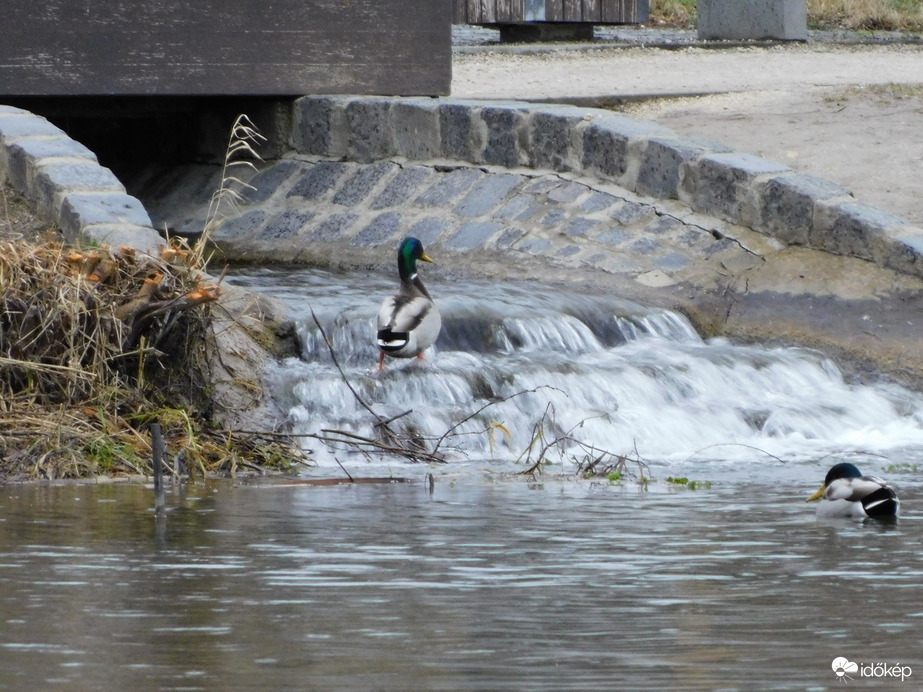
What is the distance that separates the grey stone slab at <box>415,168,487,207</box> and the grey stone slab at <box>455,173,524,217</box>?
0.08 m

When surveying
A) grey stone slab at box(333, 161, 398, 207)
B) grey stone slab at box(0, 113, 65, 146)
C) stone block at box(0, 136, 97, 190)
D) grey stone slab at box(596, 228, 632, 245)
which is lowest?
grey stone slab at box(596, 228, 632, 245)

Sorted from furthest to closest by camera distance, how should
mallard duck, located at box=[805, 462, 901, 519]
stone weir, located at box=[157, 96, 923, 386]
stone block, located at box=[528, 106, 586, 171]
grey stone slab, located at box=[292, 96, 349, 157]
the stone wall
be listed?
1. grey stone slab, located at box=[292, 96, 349, 157]
2. stone block, located at box=[528, 106, 586, 171]
3. the stone wall
4. stone weir, located at box=[157, 96, 923, 386]
5. mallard duck, located at box=[805, 462, 901, 519]

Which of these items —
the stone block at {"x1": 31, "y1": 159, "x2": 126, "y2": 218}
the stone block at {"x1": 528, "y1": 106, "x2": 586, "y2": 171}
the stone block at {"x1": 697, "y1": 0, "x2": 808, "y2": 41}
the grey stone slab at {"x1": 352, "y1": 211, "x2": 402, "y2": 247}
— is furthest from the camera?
the stone block at {"x1": 697, "y1": 0, "x2": 808, "y2": 41}

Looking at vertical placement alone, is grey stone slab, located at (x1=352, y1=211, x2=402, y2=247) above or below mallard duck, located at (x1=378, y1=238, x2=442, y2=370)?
above

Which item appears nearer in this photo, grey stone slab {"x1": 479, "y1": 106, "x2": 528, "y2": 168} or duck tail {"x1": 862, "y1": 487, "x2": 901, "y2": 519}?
duck tail {"x1": 862, "y1": 487, "x2": 901, "y2": 519}

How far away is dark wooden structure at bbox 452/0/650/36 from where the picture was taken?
19.3m

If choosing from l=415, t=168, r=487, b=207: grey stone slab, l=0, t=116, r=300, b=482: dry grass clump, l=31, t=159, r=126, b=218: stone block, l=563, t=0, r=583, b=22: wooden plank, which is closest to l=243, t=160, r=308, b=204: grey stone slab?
l=415, t=168, r=487, b=207: grey stone slab

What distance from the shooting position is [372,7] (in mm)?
13438

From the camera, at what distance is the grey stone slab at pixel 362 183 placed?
42.6ft

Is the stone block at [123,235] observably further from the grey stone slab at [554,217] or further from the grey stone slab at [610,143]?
the grey stone slab at [610,143]

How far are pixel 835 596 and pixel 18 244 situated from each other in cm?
465

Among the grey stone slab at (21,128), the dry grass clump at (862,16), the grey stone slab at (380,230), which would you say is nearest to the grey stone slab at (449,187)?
the grey stone slab at (380,230)

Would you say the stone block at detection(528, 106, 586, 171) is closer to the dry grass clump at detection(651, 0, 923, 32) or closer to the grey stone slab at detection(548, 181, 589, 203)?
the grey stone slab at detection(548, 181, 589, 203)

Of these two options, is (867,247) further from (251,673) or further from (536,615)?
(251,673)
